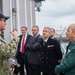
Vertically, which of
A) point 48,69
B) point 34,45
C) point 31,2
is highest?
point 31,2

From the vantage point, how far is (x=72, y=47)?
4.49 metres

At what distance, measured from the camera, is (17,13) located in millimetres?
14133

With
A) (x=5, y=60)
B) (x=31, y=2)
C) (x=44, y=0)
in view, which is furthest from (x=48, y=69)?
(x=44, y=0)

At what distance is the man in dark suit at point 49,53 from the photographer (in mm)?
7172

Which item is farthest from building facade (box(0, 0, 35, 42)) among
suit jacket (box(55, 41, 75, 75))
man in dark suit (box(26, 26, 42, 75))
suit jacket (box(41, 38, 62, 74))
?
suit jacket (box(55, 41, 75, 75))

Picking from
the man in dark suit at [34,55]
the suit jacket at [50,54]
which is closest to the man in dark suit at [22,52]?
the man in dark suit at [34,55]

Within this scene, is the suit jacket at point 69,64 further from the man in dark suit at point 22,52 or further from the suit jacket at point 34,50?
the man in dark suit at point 22,52

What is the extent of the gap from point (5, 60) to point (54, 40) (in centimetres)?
245

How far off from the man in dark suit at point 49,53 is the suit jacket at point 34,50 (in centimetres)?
73

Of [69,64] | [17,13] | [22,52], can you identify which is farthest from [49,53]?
[17,13]

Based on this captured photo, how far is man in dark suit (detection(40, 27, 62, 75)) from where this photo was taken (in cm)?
717

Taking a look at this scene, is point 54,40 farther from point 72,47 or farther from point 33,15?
point 33,15

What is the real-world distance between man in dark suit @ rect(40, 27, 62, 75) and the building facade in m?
5.91

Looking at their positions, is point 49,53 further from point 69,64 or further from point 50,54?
point 69,64
